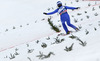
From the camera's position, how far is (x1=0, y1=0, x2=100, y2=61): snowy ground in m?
4.10

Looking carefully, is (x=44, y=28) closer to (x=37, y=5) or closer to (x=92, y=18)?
(x=92, y=18)

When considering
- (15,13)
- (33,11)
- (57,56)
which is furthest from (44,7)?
(57,56)

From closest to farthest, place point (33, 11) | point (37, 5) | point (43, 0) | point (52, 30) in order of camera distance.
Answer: point (52, 30), point (33, 11), point (37, 5), point (43, 0)

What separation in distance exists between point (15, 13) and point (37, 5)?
1856 mm

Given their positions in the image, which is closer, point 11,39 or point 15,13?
point 11,39

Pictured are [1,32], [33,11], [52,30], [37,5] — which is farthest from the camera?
[37,5]

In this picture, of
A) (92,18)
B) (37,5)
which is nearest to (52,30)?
(92,18)

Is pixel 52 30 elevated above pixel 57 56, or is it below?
below

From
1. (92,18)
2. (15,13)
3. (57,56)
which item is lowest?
(15,13)

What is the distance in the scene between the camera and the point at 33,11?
1523cm

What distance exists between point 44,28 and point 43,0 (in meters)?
7.78

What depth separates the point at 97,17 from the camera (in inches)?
367

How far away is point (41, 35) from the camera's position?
9.85m

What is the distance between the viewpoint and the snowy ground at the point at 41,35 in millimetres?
4098
